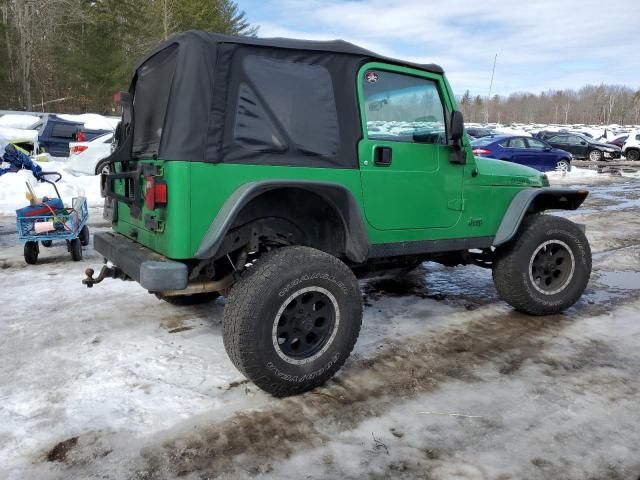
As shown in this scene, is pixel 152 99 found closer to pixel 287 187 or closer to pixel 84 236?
pixel 287 187

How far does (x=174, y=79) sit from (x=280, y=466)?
2290 millimetres

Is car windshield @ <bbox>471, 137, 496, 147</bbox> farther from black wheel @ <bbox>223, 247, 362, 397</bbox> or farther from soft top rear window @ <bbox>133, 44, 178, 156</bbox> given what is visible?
black wheel @ <bbox>223, 247, 362, 397</bbox>

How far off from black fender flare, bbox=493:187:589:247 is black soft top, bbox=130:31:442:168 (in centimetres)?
164

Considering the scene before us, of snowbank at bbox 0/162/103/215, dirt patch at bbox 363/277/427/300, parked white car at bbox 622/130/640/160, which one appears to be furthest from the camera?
parked white car at bbox 622/130/640/160

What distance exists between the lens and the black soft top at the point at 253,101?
122 inches

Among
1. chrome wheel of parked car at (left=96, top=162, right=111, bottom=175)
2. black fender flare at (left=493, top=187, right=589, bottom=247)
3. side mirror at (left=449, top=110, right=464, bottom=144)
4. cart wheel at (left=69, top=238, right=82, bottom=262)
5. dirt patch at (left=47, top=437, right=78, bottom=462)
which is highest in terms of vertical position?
side mirror at (left=449, top=110, right=464, bottom=144)

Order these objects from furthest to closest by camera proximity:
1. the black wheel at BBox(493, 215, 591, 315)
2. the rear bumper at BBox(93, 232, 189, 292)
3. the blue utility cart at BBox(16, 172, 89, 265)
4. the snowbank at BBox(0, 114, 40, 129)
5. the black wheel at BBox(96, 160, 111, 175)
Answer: the snowbank at BBox(0, 114, 40, 129) → the blue utility cart at BBox(16, 172, 89, 265) → the black wheel at BBox(493, 215, 591, 315) → the black wheel at BBox(96, 160, 111, 175) → the rear bumper at BBox(93, 232, 189, 292)

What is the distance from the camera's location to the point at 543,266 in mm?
4680

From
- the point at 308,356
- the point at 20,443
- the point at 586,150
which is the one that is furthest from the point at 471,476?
the point at 586,150

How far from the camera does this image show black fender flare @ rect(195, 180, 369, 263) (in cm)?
297

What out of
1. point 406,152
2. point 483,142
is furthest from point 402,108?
point 483,142

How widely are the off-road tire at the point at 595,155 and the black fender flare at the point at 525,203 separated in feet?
90.2

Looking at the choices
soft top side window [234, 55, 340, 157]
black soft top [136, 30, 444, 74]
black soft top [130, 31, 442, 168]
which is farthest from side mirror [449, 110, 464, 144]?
soft top side window [234, 55, 340, 157]

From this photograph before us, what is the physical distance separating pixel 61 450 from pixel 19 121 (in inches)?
836
